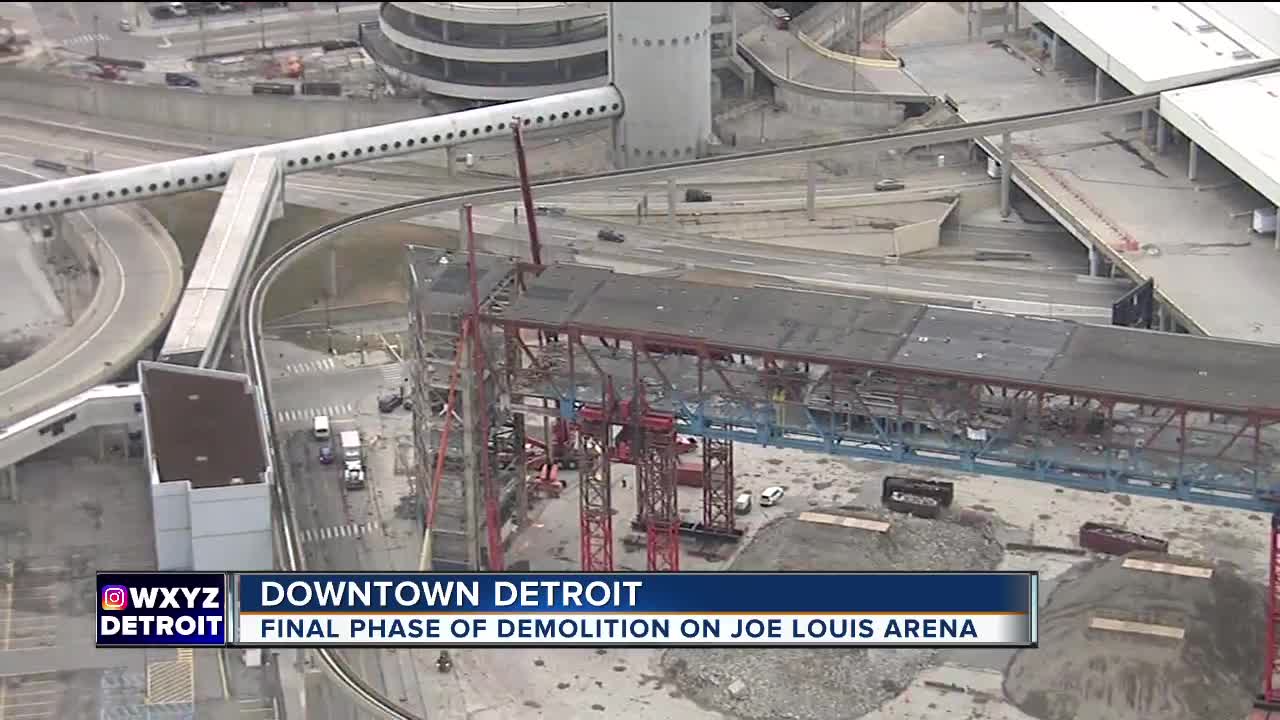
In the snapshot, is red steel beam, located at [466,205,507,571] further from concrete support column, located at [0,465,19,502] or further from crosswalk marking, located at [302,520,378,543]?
concrete support column, located at [0,465,19,502]

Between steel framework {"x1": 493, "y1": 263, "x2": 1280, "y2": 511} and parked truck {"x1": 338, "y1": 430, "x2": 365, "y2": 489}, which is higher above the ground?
steel framework {"x1": 493, "y1": 263, "x2": 1280, "y2": 511}

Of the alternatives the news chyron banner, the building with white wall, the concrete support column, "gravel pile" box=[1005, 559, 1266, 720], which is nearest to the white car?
"gravel pile" box=[1005, 559, 1266, 720]

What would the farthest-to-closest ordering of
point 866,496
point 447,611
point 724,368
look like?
point 866,496, point 724,368, point 447,611

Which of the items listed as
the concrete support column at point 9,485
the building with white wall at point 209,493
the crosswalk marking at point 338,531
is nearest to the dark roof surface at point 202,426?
the building with white wall at point 209,493

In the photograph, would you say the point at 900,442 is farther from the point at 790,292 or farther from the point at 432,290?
the point at 432,290

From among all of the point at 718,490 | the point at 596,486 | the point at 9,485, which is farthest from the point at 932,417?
the point at 9,485

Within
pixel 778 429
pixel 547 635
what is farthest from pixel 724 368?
pixel 547 635

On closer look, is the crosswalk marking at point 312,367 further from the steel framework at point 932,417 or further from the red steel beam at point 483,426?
the steel framework at point 932,417
